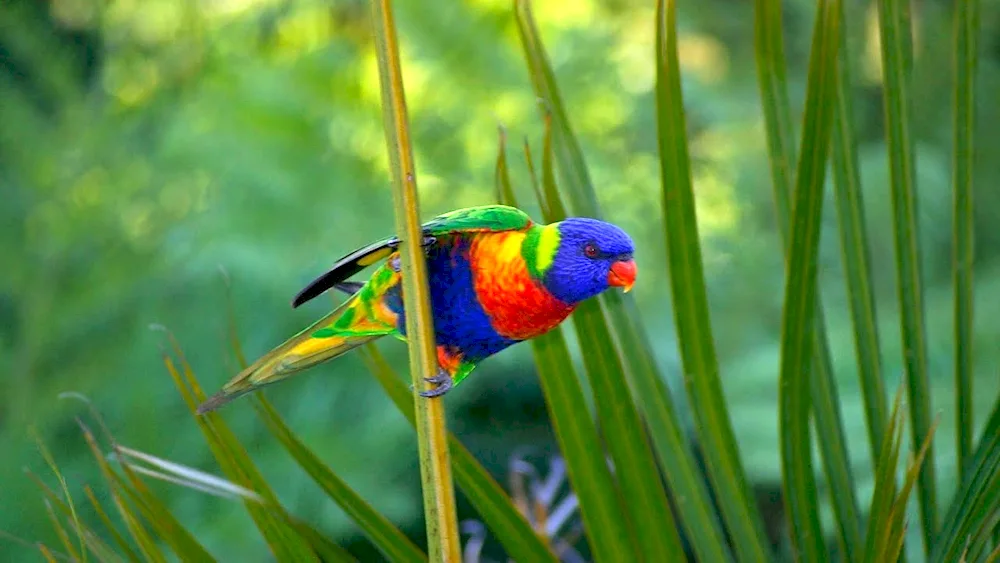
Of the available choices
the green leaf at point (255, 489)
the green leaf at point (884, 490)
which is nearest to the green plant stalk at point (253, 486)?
the green leaf at point (255, 489)

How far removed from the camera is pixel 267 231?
215cm

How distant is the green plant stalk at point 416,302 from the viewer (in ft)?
1.28

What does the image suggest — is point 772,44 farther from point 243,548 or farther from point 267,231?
point 267,231

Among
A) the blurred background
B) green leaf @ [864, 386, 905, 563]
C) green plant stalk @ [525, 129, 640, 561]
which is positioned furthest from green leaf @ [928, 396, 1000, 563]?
the blurred background


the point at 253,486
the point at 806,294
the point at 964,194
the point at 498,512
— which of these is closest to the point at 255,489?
the point at 253,486

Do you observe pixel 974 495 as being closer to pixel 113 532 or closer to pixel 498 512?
pixel 498 512

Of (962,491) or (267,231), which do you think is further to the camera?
(267,231)

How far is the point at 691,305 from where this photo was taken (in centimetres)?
52

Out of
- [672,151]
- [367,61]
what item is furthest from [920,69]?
[672,151]

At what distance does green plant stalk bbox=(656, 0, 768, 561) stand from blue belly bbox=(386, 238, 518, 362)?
111 mm

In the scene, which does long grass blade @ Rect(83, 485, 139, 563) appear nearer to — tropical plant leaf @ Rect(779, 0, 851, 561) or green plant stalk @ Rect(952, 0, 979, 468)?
tropical plant leaf @ Rect(779, 0, 851, 561)

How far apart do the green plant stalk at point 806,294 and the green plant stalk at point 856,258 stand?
58 mm

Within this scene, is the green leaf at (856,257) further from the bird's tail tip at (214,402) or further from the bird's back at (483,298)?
the bird's tail tip at (214,402)

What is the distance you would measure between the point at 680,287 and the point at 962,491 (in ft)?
0.66
